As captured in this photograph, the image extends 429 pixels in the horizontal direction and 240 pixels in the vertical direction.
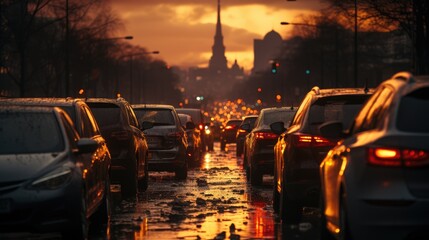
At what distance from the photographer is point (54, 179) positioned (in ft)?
40.8

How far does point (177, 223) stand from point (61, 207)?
13.1 feet

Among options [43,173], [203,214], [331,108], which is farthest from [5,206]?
[203,214]

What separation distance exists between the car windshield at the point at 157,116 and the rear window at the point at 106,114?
6095mm

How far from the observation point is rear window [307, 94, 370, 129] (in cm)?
1545

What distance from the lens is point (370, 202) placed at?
379 inches

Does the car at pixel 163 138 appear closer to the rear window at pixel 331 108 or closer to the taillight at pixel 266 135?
the taillight at pixel 266 135

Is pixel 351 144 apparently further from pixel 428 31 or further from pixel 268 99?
pixel 268 99

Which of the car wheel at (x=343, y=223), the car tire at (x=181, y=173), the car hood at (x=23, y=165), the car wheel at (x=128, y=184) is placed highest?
the car hood at (x=23, y=165)

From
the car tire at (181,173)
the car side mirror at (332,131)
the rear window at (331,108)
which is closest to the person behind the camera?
the car side mirror at (332,131)

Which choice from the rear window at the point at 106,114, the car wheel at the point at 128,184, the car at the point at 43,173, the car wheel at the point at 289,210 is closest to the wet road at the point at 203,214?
the car wheel at the point at 289,210

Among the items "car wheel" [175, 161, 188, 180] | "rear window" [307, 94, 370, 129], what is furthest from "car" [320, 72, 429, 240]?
"car wheel" [175, 161, 188, 180]

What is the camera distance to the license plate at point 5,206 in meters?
12.1

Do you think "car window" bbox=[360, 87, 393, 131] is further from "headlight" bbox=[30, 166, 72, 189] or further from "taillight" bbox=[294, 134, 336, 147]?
"taillight" bbox=[294, 134, 336, 147]

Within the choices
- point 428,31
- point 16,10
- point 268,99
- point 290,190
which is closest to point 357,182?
point 290,190
